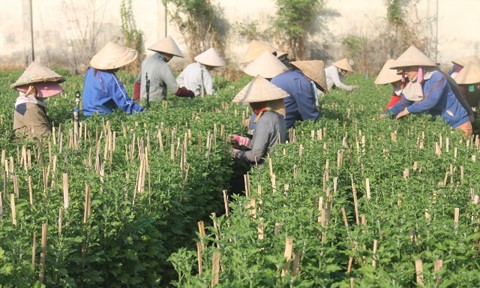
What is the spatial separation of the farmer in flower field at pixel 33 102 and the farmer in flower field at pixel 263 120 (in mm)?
2212

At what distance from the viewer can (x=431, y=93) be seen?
33.0 ft

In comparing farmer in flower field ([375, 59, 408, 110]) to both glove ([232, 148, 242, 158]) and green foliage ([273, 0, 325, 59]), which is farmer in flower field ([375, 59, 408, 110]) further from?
green foliage ([273, 0, 325, 59])

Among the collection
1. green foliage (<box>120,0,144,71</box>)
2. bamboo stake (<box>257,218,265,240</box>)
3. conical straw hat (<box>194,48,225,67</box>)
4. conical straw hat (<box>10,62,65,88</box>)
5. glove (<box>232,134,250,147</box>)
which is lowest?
bamboo stake (<box>257,218,265,240</box>)

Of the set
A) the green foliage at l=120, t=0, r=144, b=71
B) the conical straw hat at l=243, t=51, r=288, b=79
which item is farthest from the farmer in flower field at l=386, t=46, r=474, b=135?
the green foliage at l=120, t=0, r=144, b=71

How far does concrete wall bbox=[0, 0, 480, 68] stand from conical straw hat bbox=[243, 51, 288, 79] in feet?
57.6

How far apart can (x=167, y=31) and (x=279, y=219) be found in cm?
2386

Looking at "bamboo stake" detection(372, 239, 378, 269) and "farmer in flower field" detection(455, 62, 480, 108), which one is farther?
"farmer in flower field" detection(455, 62, 480, 108)

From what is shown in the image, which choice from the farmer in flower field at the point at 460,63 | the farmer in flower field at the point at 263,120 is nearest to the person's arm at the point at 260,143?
the farmer in flower field at the point at 263,120

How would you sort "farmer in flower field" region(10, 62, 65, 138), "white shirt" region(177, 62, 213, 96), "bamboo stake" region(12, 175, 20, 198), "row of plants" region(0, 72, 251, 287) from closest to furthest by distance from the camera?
"row of plants" region(0, 72, 251, 287) < "bamboo stake" region(12, 175, 20, 198) < "farmer in flower field" region(10, 62, 65, 138) < "white shirt" region(177, 62, 213, 96)

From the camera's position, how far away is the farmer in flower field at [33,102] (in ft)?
28.2

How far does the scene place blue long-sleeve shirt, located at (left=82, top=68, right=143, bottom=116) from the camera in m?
9.63

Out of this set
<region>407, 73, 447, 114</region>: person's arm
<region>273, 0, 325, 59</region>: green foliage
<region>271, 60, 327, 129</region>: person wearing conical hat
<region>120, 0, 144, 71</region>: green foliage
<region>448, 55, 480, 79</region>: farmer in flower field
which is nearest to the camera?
<region>271, 60, 327, 129</region>: person wearing conical hat

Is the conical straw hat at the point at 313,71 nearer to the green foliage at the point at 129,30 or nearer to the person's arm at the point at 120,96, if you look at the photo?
the person's arm at the point at 120,96

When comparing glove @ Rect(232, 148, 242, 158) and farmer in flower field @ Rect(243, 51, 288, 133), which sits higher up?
farmer in flower field @ Rect(243, 51, 288, 133)
